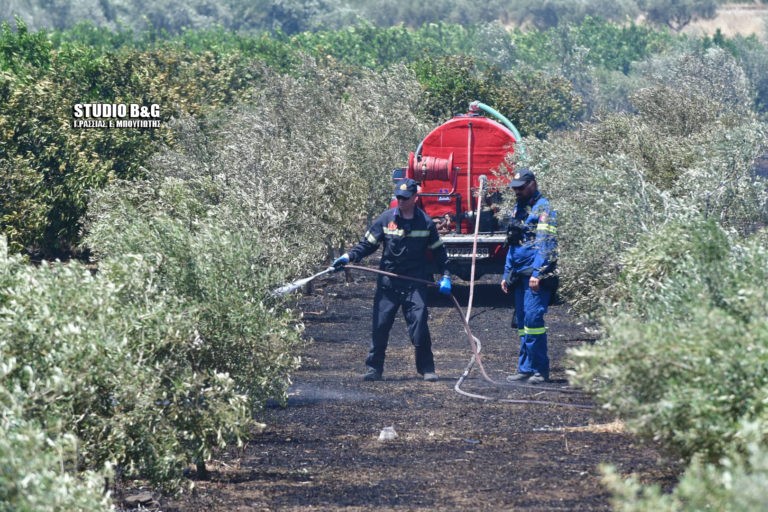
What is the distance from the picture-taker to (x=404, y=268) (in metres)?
11.5

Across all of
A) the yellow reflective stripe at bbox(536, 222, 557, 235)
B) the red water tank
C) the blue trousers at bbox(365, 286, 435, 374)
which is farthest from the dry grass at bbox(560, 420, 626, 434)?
the red water tank

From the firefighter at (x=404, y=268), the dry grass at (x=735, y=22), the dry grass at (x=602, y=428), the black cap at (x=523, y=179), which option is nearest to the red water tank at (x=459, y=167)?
the firefighter at (x=404, y=268)

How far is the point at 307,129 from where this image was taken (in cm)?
2102

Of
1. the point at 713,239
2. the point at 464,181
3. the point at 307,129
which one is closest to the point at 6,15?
the point at 307,129

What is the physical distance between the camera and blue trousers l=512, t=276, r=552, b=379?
1116 centimetres

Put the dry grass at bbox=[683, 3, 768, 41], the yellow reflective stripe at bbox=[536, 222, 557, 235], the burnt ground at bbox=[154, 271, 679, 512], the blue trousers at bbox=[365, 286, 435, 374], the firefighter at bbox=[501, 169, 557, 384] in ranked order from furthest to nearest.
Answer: the dry grass at bbox=[683, 3, 768, 41] → the blue trousers at bbox=[365, 286, 435, 374] → the firefighter at bbox=[501, 169, 557, 384] → the yellow reflective stripe at bbox=[536, 222, 557, 235] → the burnt ground at bbox=[154, 271, 679, 512]

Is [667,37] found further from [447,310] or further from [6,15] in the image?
[447,310]

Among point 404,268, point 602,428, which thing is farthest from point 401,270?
point 602,428

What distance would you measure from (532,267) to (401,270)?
1237mm

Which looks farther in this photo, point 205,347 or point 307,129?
point 307,129

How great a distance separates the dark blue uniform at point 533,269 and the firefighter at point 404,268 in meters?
0.68

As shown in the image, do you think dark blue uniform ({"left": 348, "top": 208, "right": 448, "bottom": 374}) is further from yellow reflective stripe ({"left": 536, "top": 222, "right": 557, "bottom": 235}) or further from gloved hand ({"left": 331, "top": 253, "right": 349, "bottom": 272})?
yellow reflective stripe ({"left": 536, "top": 222, "right": 557, "bottom": 235})

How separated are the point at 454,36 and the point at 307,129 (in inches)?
2009

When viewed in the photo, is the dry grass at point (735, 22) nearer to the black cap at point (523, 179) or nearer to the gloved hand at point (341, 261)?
the black cap at point (523, 179)
